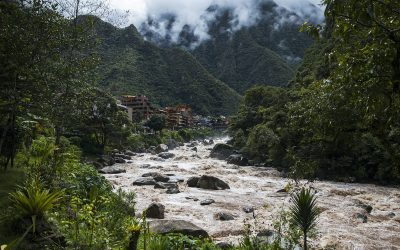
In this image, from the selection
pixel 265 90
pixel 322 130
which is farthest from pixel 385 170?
pixel 265 90

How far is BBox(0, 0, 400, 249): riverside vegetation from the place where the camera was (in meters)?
4.86

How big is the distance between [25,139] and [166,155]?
130 feet

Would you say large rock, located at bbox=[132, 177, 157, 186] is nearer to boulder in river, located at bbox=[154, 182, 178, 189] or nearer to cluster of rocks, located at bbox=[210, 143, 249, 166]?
boulder in river, located at bbox=[154, 182, 178, 189]

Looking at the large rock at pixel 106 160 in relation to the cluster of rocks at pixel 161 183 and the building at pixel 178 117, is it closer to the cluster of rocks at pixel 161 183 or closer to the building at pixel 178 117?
the cluster of rocks at pixel 161 183

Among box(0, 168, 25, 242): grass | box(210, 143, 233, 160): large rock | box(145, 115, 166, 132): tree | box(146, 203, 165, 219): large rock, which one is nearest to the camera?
box(0, 168, 25, 242): grass

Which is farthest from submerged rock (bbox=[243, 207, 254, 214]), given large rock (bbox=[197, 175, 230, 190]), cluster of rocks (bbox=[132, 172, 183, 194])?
large rock (bbox=[197, 175, 230, 190])

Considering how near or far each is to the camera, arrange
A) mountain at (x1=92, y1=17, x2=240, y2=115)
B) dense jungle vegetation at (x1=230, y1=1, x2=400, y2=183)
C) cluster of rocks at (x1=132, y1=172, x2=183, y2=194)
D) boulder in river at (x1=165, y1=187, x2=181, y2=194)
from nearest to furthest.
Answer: dense jungle vegetation at (x1=230, y1=1, x2=400, y2=183), boulder in river at (x1=165, y1=187, x2=181, y2=194), cluster of rocks at (x1=132, y1=172, x2=183, y2=194), mountain at (x1=92, y1=17, x2=240, y2=115)

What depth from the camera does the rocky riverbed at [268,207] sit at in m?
15.0

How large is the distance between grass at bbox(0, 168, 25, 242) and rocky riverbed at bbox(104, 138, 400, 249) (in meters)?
5.64

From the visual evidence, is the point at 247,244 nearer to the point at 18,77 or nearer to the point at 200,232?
the point at 200,232

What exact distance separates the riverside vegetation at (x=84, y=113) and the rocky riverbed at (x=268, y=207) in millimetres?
2515

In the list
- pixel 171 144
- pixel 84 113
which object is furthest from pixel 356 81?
pixel 171 144

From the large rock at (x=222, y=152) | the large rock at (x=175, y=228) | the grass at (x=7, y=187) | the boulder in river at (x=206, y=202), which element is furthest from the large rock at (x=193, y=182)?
the large rock at (x=222, y=152)

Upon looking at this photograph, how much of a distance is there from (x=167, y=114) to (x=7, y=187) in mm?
99918
